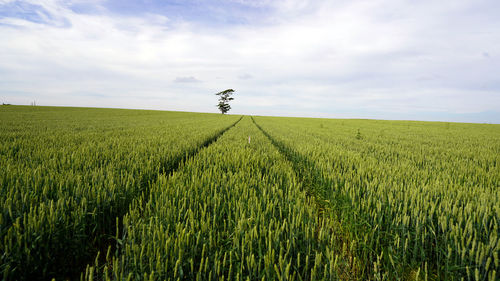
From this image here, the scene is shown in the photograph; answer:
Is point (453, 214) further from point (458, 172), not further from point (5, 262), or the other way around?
point (5, 262)

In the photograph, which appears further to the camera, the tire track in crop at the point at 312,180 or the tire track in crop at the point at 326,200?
the tire track in crop at the point at 312,180

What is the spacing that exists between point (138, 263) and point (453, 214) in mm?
2431

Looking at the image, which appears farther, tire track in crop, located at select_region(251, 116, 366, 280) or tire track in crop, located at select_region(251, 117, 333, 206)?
tire track in crop, located at select_region(251, 117, 333, 206)

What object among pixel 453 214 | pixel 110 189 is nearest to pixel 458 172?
pixel 453 214

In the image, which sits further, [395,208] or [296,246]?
[395,208]

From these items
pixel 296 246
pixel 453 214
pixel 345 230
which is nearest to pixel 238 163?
pixel 345 230

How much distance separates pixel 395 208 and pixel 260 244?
1362 millimetres

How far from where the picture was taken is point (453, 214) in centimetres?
179

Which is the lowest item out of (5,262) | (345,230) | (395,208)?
(345,230)

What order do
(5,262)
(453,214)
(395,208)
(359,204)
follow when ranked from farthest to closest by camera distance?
(359,204) → (395,208) → (453,214) → (5,262)

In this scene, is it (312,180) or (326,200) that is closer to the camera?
(326,200)

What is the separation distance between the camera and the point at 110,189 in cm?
231

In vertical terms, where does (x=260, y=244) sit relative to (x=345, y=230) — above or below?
above

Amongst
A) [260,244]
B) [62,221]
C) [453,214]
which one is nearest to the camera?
[260,244]
